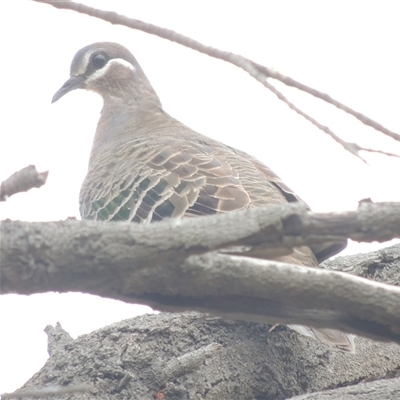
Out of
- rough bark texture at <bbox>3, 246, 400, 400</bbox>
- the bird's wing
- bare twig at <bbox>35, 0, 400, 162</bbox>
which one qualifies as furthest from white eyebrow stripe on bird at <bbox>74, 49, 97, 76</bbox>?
bare twig at <bbox>35, 0, 400, 162</bbox>

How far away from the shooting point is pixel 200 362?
3.50 metres

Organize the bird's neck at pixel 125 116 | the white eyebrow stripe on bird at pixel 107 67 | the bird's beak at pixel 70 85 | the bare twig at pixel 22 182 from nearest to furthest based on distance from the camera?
the bare twig at pixel 22 182, the bird's neck at pixel 125 116, the bird's beak at pixel 70 85, the white eyebrow stripe on bird at pixel 107 67

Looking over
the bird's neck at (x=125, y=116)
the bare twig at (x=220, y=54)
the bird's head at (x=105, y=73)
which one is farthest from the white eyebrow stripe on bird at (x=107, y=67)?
the bare twig at (x=220, y=54)

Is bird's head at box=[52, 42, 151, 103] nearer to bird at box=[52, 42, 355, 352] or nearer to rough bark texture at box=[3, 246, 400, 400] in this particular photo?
bird at box=[52, 42, 355, 352]

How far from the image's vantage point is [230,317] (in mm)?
2146

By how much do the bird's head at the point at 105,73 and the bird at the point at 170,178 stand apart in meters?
0.20

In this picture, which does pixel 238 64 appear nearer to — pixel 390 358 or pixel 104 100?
pixel 390 358

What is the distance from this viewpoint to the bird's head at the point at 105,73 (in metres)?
6.45

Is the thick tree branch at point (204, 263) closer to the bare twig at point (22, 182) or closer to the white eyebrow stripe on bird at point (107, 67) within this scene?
the bare twig at point (22, 182)

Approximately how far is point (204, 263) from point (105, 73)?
4710 millimetres

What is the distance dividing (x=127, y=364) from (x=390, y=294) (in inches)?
63.9

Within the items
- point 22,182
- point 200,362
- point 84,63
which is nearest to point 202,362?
point 200,362

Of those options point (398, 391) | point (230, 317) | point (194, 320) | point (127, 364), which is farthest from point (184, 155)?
point (230, 317)

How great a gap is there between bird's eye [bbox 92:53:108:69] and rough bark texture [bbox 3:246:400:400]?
124 inches
